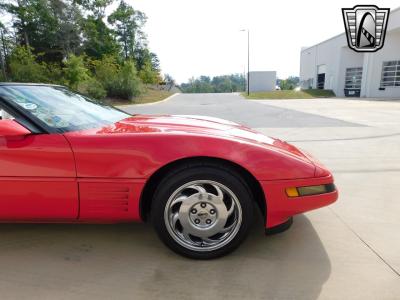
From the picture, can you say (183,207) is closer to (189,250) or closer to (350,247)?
(189,250)

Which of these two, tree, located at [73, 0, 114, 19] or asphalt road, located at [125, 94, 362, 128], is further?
tree, located at [73, 0, 114, 19]

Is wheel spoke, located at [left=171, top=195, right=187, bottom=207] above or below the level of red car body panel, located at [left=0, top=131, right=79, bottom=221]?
below

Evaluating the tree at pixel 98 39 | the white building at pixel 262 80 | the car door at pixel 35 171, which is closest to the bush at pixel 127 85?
the tree at pixel 98 39

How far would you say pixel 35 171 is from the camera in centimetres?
205

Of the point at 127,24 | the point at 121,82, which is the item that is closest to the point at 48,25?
the point at 127,24

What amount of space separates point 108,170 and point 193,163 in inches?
22.3

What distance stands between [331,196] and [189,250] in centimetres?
107

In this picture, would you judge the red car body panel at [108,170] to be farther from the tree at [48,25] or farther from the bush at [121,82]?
the tree at [48,25]

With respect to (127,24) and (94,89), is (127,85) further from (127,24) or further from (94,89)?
(127,24)

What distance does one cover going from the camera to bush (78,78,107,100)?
23656 mm

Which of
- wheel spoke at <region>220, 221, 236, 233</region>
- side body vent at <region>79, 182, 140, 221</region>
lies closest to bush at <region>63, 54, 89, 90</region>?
side body vent at <region>79, 182, 140, 221</region>

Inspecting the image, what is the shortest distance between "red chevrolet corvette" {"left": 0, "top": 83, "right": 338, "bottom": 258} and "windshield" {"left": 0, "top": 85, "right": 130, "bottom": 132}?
0.07 ft

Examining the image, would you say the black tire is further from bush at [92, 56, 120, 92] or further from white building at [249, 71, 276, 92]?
white building at [249, 71, 276, 92]

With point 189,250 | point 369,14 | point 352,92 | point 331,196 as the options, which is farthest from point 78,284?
point 352,92
